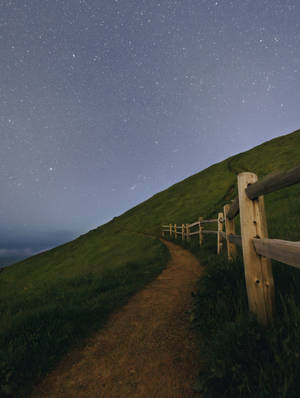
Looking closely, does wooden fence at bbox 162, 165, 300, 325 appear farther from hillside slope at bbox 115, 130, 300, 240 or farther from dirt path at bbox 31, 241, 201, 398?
hillside slope at bbox 115, 130, 300, 240

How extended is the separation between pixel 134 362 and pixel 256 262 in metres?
2.20

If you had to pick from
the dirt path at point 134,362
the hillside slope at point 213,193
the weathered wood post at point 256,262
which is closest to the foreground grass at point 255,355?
the weathered wood post at point 256,262

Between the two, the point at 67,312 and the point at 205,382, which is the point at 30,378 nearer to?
the point at 67,312

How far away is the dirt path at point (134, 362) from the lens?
2584mm

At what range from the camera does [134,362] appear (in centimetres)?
308

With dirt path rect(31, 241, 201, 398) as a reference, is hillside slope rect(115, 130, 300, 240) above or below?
above

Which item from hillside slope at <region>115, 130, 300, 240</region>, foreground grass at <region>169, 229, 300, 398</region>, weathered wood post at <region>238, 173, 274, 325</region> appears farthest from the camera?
hillside slope at <region>115, 130, 300, 240</region>

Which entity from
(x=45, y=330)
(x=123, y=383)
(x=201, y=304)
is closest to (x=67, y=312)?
(x=45, y=330)

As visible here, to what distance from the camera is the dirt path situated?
102 inches

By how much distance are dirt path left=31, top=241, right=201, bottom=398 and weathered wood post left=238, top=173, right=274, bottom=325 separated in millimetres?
1137

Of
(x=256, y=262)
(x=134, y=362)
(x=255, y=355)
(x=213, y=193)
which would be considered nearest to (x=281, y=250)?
(x=256, y=262)

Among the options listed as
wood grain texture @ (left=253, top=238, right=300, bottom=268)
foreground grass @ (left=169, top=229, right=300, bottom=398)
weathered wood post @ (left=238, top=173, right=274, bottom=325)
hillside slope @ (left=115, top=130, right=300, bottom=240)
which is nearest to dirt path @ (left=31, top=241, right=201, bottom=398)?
foreground grass @ (left=169, top=229, right=300, bottom=398)

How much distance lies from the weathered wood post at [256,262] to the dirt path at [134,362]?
3.73 ft

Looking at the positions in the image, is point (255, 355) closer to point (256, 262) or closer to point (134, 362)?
point (256, 262)
